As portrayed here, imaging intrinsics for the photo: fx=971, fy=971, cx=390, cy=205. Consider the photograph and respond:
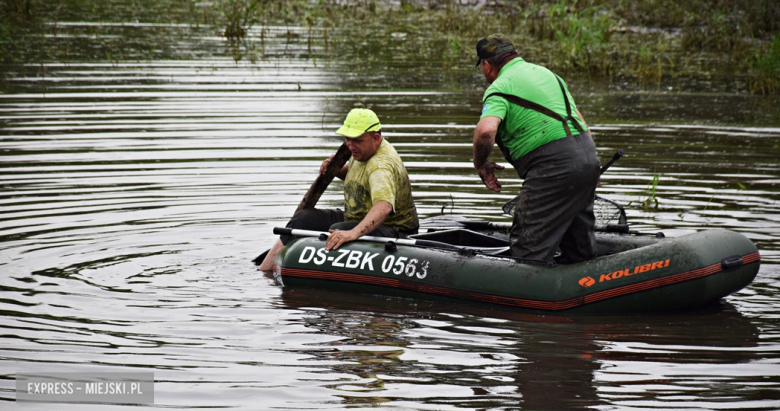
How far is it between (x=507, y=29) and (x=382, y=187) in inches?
656

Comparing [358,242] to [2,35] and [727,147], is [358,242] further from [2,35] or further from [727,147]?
[2,35]

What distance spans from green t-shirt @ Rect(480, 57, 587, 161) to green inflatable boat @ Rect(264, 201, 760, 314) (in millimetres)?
936

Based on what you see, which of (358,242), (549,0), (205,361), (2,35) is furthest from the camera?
(549,0)

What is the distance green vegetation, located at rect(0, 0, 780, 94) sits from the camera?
60.2 feet

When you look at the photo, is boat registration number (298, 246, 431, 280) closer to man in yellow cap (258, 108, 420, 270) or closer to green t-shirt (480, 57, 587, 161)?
man in yellow cap (258, 108, 420, 270)

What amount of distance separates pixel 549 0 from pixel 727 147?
48.8 ft

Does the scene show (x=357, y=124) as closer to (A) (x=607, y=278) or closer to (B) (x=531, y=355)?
(A) (x=607, y=278)

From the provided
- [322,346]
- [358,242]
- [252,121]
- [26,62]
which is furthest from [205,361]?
[26,62]

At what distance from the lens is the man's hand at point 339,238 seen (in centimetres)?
758

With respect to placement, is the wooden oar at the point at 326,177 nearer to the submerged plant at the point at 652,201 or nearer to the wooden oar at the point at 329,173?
the wooden oar at the point at 329,173

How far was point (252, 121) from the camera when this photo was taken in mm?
14461

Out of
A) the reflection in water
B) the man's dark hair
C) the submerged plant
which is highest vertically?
the man's dark hair

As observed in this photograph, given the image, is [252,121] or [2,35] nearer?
[252,121]

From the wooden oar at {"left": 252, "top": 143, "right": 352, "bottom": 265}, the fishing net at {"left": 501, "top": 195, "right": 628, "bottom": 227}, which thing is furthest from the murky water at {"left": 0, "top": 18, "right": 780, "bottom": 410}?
the fishing net at {"left": 501, "top": 195, "right": 628, "bottom": 227}
